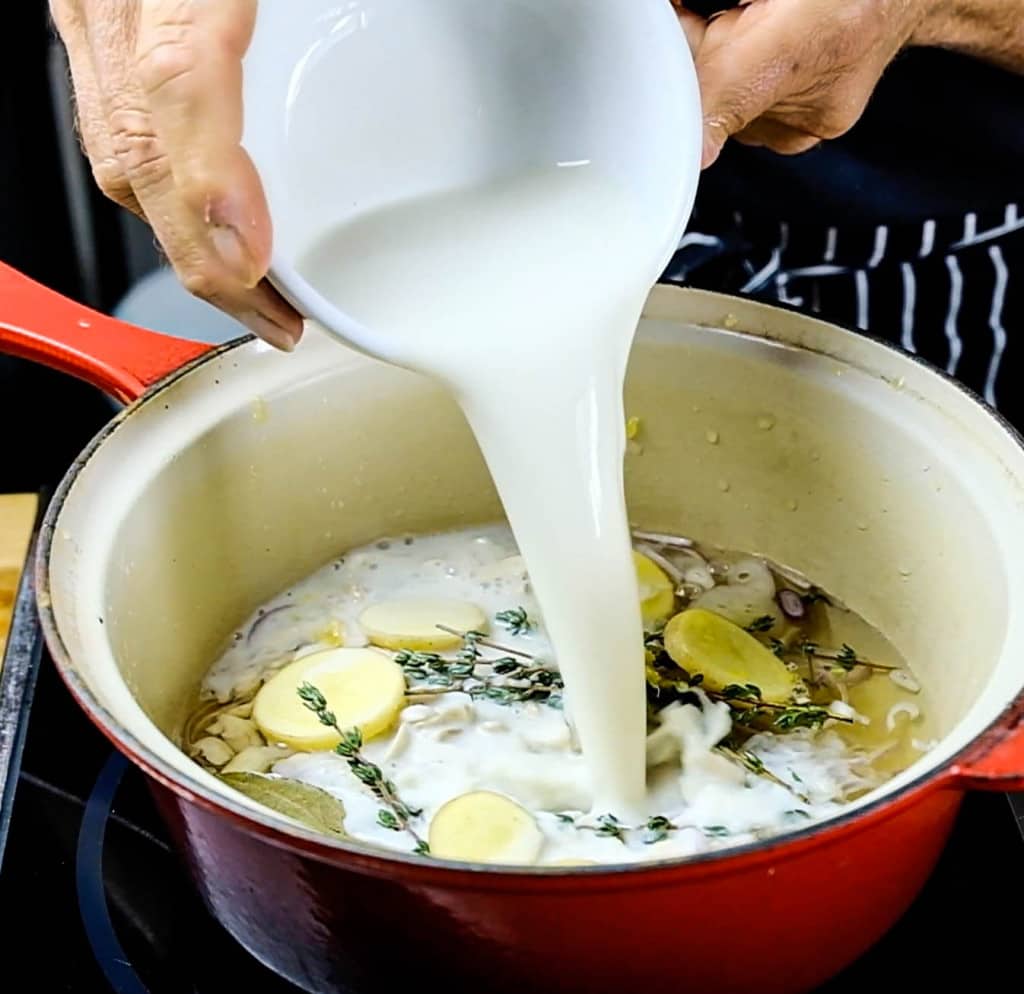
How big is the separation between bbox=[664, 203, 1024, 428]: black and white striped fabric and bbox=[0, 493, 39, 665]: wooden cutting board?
1.81 feet

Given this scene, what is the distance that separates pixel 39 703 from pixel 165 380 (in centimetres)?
22

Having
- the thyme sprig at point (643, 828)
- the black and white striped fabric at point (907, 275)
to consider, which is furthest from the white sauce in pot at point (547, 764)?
the black and white striped fabric at point (907, 275)

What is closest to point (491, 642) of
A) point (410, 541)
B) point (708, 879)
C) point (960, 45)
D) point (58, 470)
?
point (410, 541)

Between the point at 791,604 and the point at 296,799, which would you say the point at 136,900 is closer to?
the point at 296,799

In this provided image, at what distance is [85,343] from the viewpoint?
3.02ft

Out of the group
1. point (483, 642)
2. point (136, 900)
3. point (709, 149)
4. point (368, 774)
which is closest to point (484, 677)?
point (483, 642)

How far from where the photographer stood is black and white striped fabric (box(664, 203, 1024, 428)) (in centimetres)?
121

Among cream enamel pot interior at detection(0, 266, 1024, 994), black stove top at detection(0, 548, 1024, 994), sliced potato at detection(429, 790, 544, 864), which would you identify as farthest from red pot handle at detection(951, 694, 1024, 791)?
sliced potato at detection(429, 790, 544, 864)

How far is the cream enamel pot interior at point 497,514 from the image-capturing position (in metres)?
0.61

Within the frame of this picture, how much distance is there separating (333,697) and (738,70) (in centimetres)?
45

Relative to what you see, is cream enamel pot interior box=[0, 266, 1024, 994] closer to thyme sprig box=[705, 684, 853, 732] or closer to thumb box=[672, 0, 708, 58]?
thyme sprig box=[705, 684, 853, 732]

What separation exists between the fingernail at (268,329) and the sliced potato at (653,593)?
35 centimetres

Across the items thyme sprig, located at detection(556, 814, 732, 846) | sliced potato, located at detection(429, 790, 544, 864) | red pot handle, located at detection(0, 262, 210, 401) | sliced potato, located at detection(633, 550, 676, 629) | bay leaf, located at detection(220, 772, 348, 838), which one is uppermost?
red pot handle, located at detection(0, 262, 210, 401)

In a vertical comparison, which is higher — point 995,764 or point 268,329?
point 268,329
